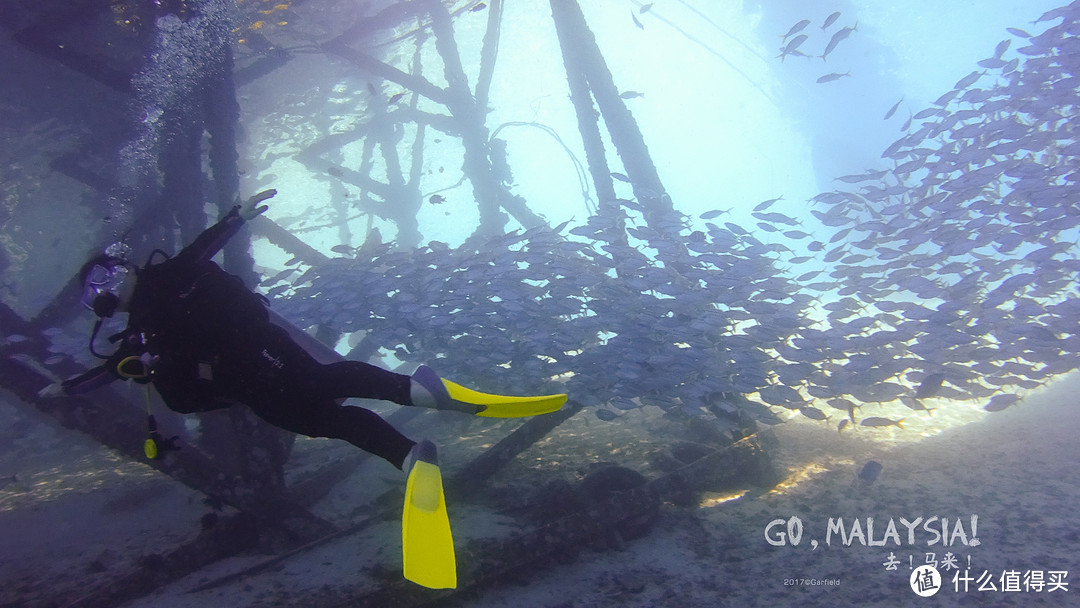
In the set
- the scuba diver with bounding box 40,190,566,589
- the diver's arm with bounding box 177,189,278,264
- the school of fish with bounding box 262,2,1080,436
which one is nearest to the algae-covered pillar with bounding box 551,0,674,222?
the school of fish with bounding box 262,2,1080,436

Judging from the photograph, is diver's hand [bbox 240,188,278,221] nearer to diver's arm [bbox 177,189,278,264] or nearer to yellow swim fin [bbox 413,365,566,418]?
diver's arm [bbox 177,189,278,264]

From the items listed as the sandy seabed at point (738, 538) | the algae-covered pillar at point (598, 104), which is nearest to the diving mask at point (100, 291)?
the sandy seabed at point (738, 538)

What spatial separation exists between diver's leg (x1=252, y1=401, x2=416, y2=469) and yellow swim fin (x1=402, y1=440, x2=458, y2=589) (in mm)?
166

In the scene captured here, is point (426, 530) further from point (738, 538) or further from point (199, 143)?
point (199, 143)

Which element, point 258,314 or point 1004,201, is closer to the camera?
point 258,314

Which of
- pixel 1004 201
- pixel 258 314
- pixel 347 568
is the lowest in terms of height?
pixel 347 568

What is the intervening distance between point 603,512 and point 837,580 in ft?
6.24

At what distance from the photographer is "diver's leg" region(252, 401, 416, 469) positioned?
2920 mm

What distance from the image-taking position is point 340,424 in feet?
9.67

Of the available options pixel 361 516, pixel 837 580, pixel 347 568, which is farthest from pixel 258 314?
pixel 837 580

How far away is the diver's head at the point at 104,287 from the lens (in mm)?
2875

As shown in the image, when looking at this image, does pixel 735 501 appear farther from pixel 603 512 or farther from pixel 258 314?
pixel 258 314

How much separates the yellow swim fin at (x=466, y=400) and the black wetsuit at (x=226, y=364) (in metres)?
0.13

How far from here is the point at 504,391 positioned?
20.0 feet
